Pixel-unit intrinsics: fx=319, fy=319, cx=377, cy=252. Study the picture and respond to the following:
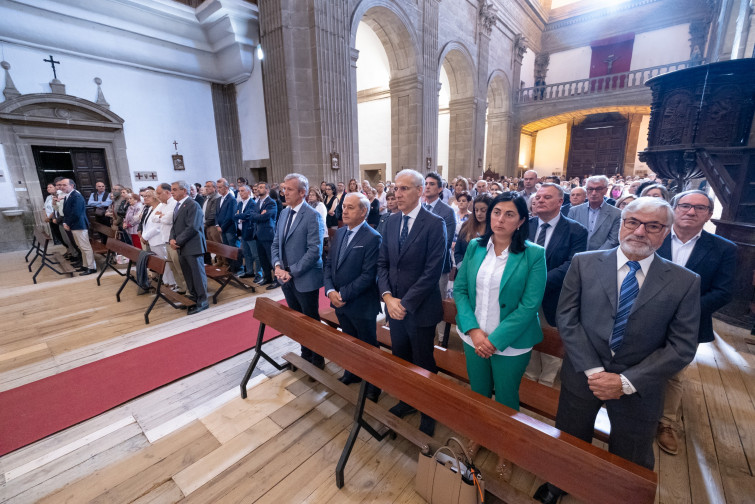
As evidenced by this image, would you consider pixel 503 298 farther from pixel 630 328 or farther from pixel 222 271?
pixel 222 271

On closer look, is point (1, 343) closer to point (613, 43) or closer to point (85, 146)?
point (85, 146)

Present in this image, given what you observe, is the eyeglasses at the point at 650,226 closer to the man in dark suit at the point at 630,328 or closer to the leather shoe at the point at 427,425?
the man in dark suit at the point at 630,328

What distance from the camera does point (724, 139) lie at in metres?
3.84

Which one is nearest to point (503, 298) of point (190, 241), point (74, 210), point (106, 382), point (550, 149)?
point (106, 382)

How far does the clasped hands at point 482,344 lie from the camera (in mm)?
1703

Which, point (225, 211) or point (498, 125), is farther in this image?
point (498, 125)

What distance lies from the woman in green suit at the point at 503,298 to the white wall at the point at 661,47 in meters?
22.2

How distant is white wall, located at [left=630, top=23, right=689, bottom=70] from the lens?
15.8 metres

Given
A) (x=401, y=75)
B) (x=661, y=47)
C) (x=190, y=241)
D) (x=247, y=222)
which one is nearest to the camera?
(x=190, y=241)

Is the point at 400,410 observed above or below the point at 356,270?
below

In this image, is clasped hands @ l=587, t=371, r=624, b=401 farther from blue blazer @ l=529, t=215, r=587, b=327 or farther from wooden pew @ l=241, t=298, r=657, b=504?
blue blazer @ l=529, t=215, r=587, b=327

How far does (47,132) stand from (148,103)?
2.32 metres

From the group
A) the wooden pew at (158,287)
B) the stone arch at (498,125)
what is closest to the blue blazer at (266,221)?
the wooden pew at (158,287)

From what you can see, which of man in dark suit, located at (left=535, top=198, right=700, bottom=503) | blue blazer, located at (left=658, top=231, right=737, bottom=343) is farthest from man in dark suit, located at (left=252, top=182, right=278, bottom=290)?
blue blazer, located at (left=658, top=231, right=737, bottom=343)
